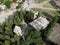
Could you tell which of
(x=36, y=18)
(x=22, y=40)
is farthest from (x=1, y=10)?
(x=22, y=40)

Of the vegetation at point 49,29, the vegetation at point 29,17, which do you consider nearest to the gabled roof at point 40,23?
the vegetation at point 49,29

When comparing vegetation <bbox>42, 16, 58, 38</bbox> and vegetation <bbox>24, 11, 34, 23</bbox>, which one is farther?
vegetation <bbox>24, 11, 34, 23</bbox>

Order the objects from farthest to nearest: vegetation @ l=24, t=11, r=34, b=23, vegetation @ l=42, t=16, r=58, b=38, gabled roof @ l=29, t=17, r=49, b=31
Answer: vegetation @ l=24, t=11, r=34, b=23 < gabled roof @ l=29, t=17, r=49, b=31 < vegetation @ l=42, t=16, r=58, b=38

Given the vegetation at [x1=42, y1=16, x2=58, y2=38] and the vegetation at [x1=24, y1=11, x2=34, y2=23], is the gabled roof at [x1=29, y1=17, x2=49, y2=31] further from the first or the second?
the vegetation at [x1=24, y1=11, x2=34, y2=23]

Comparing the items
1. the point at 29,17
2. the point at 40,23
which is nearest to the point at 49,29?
the point at 40,23

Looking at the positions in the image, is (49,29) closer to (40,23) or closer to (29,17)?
(40,23)

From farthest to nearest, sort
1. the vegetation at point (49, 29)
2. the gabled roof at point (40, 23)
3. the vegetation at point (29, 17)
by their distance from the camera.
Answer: the vegetation at point (29, 17) < the gabled roof at point (40, 23) < the vegetation at point (49, 29)

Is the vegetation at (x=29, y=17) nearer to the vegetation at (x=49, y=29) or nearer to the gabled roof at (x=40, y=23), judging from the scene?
the gabled roof at (x=40, y=23)

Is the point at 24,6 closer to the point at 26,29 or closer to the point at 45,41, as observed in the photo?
the point at 26,29

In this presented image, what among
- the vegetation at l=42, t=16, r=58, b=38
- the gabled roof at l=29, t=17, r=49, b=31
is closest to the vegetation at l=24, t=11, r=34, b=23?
the gabled roof at l=29, t=17, r=49, b=31
